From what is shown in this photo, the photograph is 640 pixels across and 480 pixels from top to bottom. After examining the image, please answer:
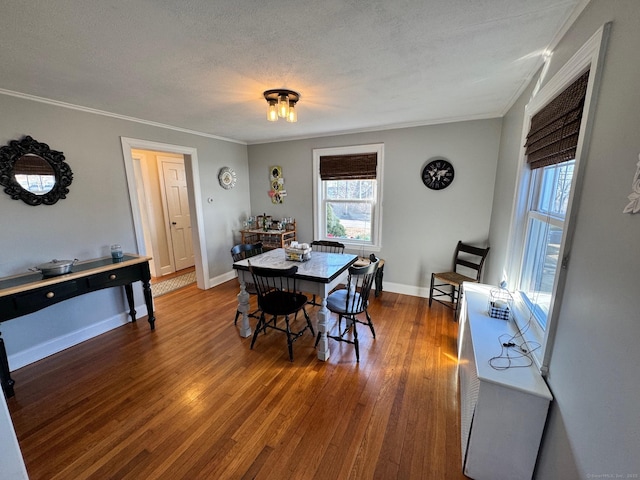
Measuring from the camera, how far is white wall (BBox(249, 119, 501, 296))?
306 cm

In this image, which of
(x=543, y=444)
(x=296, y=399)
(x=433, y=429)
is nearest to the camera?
(x=543, y=444)

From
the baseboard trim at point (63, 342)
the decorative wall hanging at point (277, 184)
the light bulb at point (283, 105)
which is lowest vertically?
the baseboard trim at point (63, 342)

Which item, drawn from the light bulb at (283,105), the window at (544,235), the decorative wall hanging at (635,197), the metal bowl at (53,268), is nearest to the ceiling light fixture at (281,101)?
the light bulb at (283,105)

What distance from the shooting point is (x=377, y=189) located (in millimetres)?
3635

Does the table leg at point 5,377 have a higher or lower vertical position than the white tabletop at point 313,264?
lower

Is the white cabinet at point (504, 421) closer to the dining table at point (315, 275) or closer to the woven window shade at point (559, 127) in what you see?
the woven window shade at point (559, 127)

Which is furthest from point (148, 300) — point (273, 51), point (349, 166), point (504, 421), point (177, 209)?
point (504, 421)

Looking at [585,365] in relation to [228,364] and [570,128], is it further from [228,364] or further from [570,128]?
[228,364]

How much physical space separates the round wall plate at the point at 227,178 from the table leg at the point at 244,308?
6.91 feet

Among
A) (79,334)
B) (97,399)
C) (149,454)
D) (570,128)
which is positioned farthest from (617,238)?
(79,334)

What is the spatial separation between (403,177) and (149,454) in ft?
11.7

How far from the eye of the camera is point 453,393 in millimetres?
1934

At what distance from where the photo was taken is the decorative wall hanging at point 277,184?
168 inches

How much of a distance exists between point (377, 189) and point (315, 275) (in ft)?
6.41
